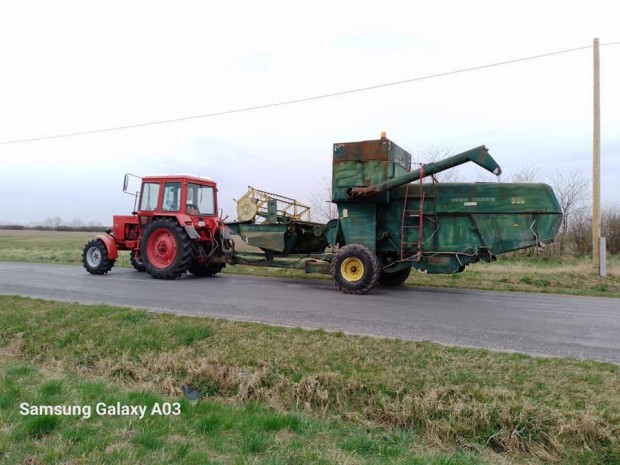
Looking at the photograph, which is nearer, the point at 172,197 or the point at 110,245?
the point at 172,197

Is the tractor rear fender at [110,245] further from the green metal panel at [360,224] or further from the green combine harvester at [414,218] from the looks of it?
the green metal panel at [360,224]

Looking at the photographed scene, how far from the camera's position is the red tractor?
12500mm

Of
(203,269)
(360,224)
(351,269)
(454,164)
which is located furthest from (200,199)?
(454,164)

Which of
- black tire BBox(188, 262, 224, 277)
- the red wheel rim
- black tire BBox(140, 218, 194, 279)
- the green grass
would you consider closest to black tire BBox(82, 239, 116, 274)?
black tire BBox(140, 218, 194, 279)

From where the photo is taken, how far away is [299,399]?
4.27 metres

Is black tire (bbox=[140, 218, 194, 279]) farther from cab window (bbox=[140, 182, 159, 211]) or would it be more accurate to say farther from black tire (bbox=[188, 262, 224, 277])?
black tire (bbox=[188, 262, 224, 277])

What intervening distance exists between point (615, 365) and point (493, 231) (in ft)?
17.7

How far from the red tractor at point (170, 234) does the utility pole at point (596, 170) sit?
10571 millimetres

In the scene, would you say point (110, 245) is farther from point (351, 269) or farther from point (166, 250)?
point (351, 269)

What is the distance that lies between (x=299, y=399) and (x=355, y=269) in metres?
6.24

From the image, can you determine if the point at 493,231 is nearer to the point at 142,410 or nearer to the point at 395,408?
the point at 395,408

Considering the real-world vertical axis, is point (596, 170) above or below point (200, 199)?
above

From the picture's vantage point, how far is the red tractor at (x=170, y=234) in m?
12.5

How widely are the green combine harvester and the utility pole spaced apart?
545 cm
